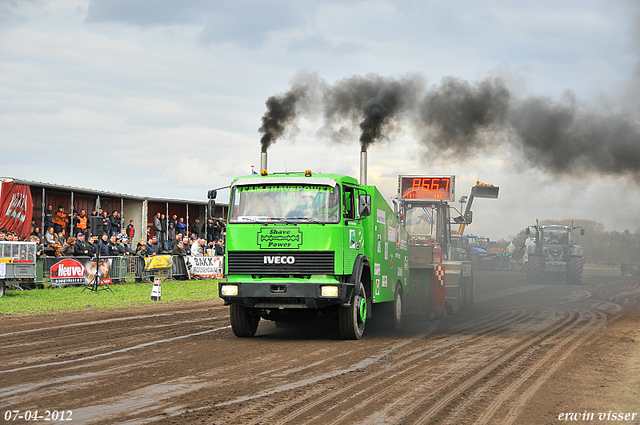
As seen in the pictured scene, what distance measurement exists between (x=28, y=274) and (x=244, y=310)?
9.75 metres

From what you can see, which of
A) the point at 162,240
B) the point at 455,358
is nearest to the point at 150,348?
the point at 455,358

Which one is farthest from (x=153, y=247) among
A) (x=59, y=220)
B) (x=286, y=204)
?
(x=286, y=204)

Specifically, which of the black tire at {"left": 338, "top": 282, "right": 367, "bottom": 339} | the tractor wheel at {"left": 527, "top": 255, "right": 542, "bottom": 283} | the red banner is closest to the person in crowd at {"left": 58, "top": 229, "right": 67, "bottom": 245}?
the red banner

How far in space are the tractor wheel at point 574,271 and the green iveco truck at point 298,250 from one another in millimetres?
23771

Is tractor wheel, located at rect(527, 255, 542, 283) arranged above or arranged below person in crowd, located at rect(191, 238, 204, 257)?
below

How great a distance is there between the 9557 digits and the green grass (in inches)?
378

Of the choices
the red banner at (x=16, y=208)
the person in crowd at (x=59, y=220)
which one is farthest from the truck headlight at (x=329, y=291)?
the person in crowd at (x=59, y=220)

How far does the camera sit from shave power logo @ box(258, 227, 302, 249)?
10.4 meters

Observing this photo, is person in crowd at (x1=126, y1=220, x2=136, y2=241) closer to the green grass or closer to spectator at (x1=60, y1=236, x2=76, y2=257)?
the green grass

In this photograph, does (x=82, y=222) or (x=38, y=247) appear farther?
(x=82, y=222)

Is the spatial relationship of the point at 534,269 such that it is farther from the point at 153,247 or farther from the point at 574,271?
the point at 153,247

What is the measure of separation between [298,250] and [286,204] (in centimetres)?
83

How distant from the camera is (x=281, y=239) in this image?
34.3 ft

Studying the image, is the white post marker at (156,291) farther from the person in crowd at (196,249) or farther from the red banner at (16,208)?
the person in crowd at (196,249)
